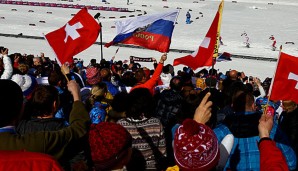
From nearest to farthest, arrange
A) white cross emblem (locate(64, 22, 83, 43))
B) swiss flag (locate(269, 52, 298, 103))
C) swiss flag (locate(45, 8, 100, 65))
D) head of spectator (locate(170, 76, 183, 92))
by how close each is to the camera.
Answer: swiss flag (locate(269, 52, 298, 103))
head of spectator (locate(170, 76, 183, 92))
swiss flag (locate(45, 8, 100, 65))
white cross emblem (locate(64, 22, 83, 43))

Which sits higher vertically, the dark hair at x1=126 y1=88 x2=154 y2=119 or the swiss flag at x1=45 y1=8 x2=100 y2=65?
the dark hair at x1=126 y1=88 x2=154 y2=119

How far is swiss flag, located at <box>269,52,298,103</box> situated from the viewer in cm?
416

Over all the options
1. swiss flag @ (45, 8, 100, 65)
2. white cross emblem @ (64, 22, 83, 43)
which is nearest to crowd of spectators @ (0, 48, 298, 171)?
swiss flag @ (45, 8, 100, 65)

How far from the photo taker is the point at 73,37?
6.91m

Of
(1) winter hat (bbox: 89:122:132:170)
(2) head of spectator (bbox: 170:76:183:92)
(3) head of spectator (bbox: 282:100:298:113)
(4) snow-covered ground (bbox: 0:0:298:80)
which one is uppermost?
(1) winter hat (bbox: 89:122:132:170)

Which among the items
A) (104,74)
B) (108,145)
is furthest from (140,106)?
(104,74)

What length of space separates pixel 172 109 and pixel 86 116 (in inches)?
81.0

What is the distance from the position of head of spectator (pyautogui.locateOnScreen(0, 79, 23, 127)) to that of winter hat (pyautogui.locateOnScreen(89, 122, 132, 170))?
1.36ft

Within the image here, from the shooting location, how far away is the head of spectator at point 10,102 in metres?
2.41

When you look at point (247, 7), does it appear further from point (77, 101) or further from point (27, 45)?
point (77, 101)

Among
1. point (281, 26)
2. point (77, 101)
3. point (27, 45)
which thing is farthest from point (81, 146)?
point (281, 26)

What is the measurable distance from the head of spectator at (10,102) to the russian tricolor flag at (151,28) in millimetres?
5927

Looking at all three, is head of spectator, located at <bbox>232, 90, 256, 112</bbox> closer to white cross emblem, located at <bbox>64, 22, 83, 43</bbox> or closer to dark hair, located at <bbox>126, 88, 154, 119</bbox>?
dark hair, located at <bbox>126, 88, 154, 119</bbox>

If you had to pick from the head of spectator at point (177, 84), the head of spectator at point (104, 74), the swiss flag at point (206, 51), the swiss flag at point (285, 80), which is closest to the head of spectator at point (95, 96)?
the head of spectator at point (104, 74)
